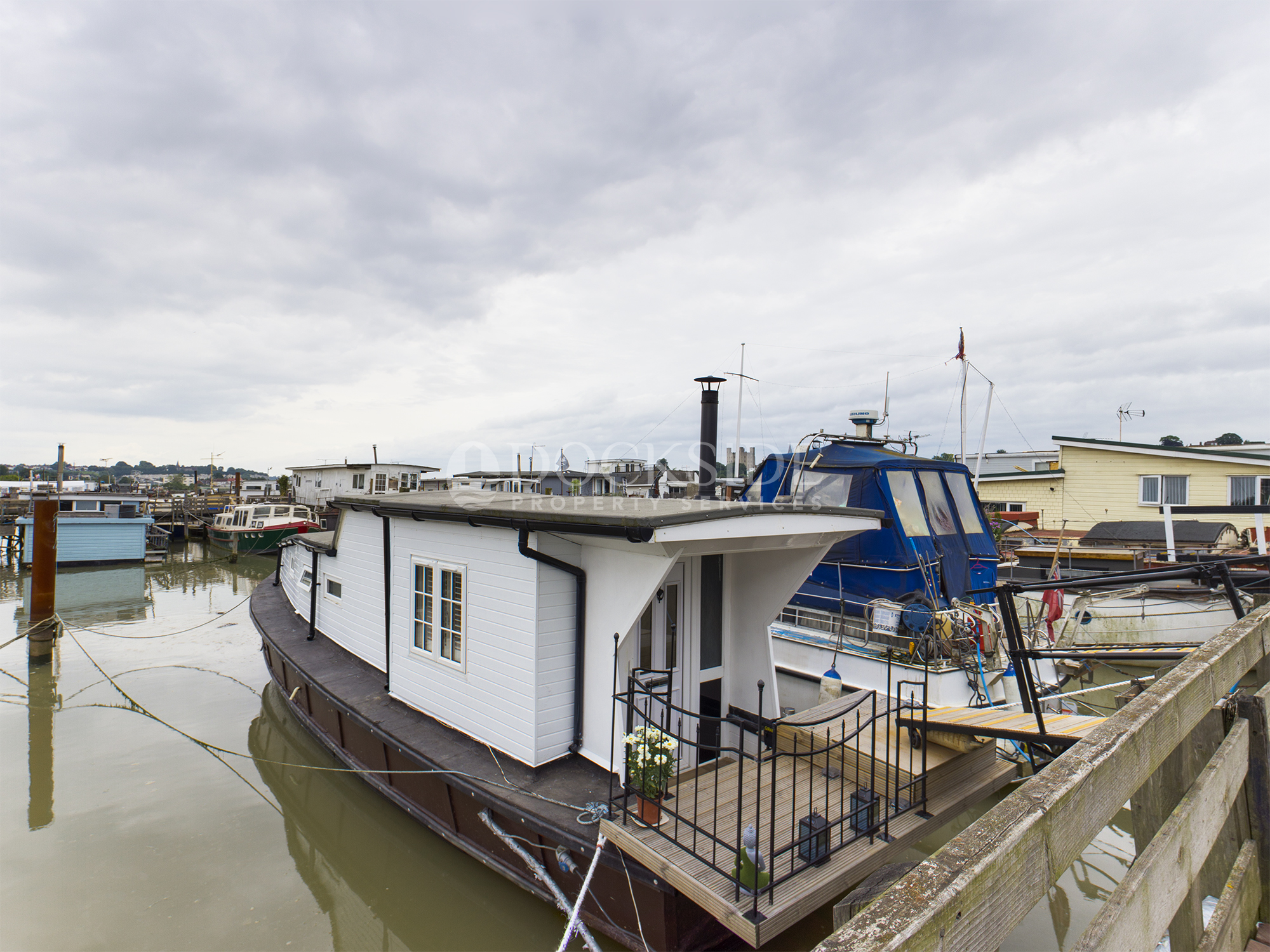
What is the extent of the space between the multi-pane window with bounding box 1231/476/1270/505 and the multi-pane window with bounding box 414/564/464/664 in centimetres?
2121

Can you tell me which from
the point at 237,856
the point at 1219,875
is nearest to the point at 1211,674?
the point at 1219,875

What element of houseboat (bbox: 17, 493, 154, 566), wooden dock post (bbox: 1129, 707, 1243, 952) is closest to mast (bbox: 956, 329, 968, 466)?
wooden dock post (bbox: 1129, 707, 1243, 952)

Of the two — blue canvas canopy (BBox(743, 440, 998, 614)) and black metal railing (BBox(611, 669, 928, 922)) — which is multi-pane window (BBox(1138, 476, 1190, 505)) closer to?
blue canvas canopy (BBox(743, 440, 998, 614))

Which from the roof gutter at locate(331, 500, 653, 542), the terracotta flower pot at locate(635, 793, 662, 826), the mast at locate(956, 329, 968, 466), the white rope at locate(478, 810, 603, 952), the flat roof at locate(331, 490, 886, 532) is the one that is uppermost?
the mast at locate(956, 329, 968, 466)

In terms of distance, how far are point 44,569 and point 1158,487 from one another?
28.9 m

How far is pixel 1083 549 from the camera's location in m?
14.8

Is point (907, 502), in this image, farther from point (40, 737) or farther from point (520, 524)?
point (40, 737)

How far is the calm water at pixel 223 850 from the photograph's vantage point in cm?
541

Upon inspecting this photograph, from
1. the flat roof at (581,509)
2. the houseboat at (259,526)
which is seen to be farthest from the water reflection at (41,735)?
the houseboat at (259,526)

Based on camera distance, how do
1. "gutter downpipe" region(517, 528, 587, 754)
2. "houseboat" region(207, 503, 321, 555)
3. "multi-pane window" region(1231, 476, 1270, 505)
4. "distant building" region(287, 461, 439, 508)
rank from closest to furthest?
1. "gutter downpipe" region(517, 528, 587, 754)
2. "multi-pane window" region(1231, 476, 1270, 505)
3. "houseboat" region(207, 503, 321, 555)
4. "distant building" region(287, 461, 439, 508)

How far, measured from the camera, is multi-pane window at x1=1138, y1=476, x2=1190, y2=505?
18.0 metres

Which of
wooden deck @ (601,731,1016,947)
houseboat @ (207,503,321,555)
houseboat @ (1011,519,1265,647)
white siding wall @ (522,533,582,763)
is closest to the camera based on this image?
wooden deck @ (601,731,1016,947)

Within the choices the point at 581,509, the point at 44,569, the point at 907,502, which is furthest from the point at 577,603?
the point at 44,569

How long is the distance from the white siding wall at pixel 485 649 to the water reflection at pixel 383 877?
135 cm
